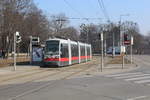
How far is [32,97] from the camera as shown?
13.8 metres

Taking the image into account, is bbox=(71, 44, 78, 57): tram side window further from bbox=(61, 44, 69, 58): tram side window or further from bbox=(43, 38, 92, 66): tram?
bbox=(61, 44, 69, 58): tram side window

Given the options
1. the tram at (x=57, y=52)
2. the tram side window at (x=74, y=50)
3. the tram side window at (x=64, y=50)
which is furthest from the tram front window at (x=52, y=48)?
the tram side window at (x=74, y=50)

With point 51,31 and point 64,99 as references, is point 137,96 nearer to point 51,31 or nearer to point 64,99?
point 64,99

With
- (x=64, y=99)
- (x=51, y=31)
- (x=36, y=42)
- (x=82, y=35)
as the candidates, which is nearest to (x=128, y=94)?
(x=64, y=99)

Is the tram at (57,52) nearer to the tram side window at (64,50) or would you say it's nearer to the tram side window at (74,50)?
the tram side window at (64,50)

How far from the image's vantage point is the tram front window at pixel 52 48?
3903cm

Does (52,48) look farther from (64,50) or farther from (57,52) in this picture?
(64,50)

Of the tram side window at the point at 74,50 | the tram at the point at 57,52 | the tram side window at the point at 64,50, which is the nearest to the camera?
the tram at the point at 57,52

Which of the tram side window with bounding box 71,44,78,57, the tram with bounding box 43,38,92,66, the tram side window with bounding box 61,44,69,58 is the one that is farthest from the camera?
the tram side window with bounding box 71,44,78,57

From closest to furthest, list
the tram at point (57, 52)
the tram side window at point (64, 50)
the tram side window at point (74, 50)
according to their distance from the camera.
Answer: the tram at point (57, 52) < the tram side window at point (64, 50) < the tram side window at point (74, 50)

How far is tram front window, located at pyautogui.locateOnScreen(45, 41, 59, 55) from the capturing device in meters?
39.0

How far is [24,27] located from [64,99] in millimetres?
62994

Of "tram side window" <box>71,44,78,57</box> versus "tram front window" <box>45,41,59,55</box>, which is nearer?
"tram front window" <box>45,41,59,55</box>

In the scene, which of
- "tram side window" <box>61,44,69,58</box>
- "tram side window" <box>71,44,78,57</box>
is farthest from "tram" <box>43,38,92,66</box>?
"tram side window" <box>71,44,78,57</box>
